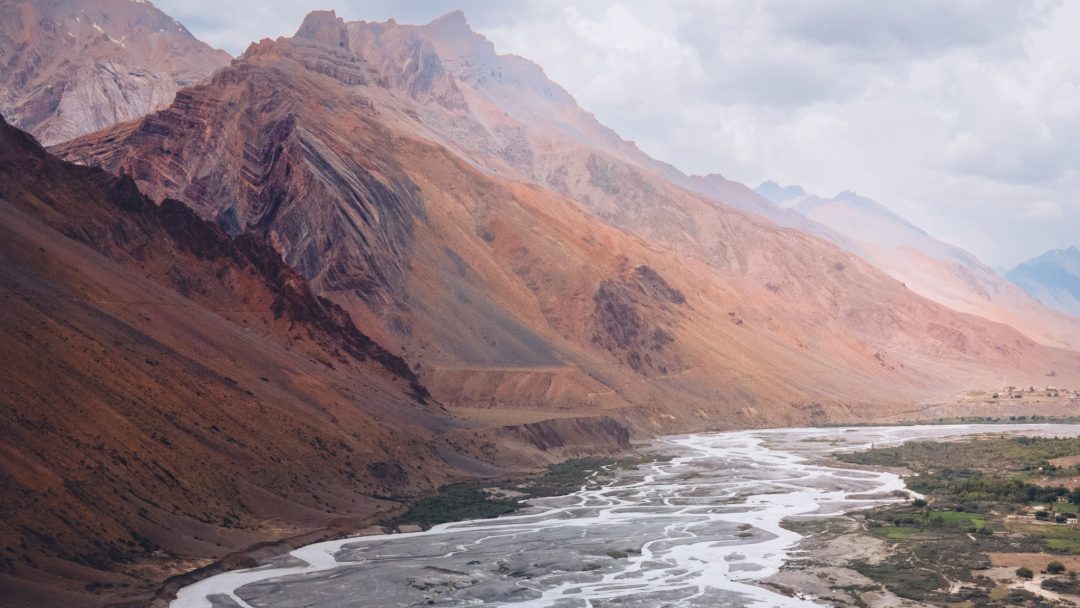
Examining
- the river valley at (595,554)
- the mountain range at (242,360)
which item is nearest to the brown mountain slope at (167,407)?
the mountain range at (242,360)

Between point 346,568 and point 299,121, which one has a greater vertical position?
point 299,121

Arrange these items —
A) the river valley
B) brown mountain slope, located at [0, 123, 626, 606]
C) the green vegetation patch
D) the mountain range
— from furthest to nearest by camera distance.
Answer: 1. the green vegetation patch
2. the mountain range
3. the river valley
4. brown mountain slope, located at [0, 123, 626, 606]

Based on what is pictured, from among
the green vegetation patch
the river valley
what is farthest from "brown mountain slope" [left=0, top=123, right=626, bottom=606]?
the river valley

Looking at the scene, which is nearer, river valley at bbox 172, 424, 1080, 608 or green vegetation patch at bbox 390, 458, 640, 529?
river valley at bbox 172, 424, 1080, 608

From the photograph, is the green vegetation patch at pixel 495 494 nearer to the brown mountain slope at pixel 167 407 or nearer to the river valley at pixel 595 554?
the river valley at pixel 595 554

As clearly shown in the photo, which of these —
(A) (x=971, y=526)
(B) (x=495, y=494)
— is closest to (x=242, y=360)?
(B) (x=495, y=494)

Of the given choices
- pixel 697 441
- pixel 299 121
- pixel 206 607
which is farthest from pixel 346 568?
pixel 299 121

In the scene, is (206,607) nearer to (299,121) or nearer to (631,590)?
(631,590)

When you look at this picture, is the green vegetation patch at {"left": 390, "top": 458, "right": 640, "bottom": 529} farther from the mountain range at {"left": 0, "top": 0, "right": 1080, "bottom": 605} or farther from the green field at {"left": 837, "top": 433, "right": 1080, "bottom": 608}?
the green field at {"left": 837, "top": 433, "right": 1080, "bottom": 608}
